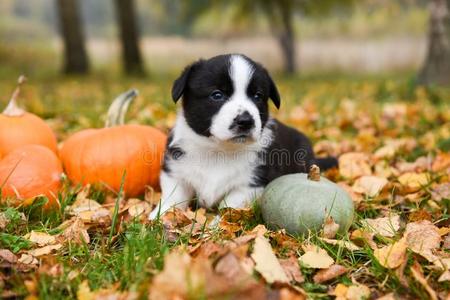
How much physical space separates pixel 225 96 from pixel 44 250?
119cm

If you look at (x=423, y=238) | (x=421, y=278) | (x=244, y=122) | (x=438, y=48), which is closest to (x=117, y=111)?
(x=244, y=122)

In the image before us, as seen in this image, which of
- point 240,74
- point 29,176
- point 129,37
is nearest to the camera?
point 240,74

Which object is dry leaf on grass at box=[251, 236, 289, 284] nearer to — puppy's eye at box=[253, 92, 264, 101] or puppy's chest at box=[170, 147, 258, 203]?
puppy's chest at box=[170, 147, 258, 203]

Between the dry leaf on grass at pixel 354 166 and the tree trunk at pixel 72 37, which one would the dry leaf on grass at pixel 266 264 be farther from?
the tree trunk at pixel 72 37

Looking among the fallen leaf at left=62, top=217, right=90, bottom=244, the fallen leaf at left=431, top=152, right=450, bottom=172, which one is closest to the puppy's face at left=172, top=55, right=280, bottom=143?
the fallen leaf at left=62, top=217, right=90, bottom=244

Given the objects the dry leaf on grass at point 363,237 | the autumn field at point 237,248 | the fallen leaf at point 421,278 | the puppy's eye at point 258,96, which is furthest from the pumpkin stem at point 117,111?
the fallen leaf at point 421,278

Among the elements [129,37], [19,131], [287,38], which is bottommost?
[287,38]

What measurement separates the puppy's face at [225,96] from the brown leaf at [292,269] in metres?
0.78

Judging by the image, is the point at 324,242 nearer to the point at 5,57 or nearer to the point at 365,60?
the point at 5,57

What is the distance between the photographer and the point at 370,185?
10.0 feet

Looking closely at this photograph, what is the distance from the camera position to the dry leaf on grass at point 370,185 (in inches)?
118

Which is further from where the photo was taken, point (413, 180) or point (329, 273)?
point (413, 180)

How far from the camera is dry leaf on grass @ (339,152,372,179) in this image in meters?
3.37

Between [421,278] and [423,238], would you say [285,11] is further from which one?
[421,278]
